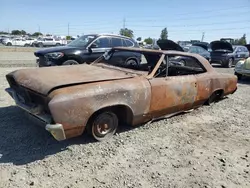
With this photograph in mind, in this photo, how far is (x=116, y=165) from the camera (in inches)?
129

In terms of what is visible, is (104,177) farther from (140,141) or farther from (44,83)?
(44,83)

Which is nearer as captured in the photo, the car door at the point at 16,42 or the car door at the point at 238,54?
the car door at the point at 238,54

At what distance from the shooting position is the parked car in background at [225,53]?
51.4ft

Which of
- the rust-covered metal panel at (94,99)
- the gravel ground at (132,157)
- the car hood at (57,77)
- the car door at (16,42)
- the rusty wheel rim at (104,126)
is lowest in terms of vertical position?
the gravel ground at (132,157)

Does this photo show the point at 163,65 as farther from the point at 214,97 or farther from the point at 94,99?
the point at 214,97

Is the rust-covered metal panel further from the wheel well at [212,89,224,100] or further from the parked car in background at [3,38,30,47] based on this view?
the parked car in background at [3,38,30,47]

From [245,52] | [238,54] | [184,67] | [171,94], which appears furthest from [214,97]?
[245,52]

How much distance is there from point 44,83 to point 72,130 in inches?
31.3

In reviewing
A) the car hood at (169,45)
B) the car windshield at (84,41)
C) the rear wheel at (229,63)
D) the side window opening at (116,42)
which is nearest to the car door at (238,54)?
the rear wheel at (229,63)

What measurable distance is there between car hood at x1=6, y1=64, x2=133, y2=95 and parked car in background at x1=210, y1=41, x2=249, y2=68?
12856mm

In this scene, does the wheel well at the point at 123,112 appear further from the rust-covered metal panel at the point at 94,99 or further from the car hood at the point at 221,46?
the car hood at the point at 221,46

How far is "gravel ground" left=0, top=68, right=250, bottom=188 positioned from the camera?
296 centimetres

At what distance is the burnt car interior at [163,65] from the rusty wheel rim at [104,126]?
111cm

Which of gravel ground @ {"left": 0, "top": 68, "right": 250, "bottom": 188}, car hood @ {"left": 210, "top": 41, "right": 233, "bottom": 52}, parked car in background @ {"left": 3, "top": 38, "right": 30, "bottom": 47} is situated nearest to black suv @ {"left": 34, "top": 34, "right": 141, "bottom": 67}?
gravel ground @ {"left": 0, "top": 68, "right": 250, "bottom": 188}
